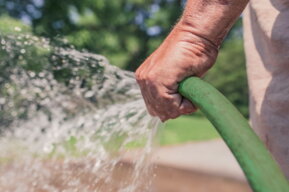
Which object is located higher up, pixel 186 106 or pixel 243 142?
pixel 243 142

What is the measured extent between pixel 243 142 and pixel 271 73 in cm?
81

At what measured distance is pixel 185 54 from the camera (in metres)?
1.53

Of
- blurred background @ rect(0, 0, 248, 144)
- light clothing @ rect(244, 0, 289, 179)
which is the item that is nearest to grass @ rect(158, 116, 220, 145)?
blurred background @ rect(0, 0, 248, 144)

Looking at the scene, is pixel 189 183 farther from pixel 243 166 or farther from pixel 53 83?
pixel 243 166

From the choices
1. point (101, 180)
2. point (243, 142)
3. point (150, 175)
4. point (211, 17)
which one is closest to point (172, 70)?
point (211, 17)

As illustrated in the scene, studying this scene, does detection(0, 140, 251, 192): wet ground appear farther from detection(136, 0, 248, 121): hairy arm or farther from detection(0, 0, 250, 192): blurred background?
detection(136, 0, 248, 121): hairy arm

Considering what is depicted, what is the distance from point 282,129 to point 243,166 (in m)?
0.76

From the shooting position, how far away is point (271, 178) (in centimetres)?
114

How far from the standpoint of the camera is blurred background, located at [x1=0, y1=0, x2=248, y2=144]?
42.4 ft

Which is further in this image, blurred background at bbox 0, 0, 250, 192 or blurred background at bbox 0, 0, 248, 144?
blurred background at bbox 0, 0, 248, 144

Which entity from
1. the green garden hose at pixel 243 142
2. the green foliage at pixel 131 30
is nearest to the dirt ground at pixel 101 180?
the green garden hose at pixel 243 142

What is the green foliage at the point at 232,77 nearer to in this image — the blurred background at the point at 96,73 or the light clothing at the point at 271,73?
the blurred background at the point at 96,73

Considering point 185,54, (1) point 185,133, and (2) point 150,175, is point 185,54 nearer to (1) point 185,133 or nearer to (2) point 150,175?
(2) point 150,175

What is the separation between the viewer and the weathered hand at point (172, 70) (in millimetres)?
1504
